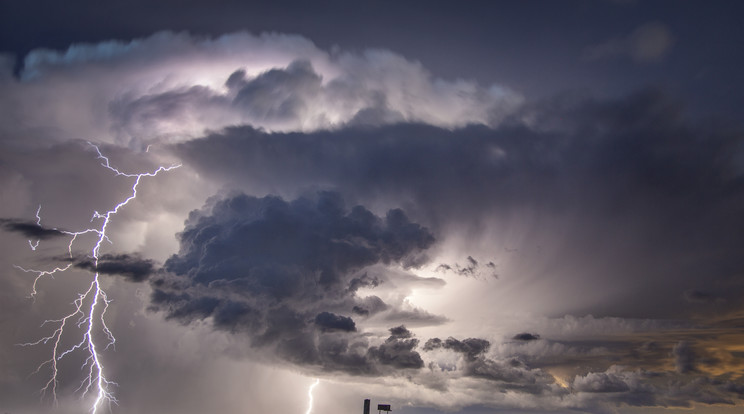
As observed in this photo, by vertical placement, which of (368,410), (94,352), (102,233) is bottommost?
(368,410)

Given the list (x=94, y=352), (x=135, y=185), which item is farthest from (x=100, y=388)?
(x=135, y=185)

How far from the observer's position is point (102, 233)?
259 feet

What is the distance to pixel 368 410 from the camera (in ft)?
269

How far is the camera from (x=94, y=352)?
269ft

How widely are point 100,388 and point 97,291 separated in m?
18.2

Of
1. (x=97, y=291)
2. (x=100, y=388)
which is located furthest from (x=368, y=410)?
(x=97, y=291)

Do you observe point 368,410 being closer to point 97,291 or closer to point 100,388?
point 100,388

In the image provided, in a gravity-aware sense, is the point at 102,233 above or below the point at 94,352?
above

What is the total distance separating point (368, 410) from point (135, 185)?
6143cm

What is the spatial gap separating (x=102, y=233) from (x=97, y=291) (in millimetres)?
Answer: 11931

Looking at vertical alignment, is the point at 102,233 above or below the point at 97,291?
above

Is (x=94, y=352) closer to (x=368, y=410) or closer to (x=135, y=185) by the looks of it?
(x=135, y=185)

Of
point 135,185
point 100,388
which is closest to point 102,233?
point 135,185

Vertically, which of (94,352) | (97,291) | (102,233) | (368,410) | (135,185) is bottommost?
(368,410)
